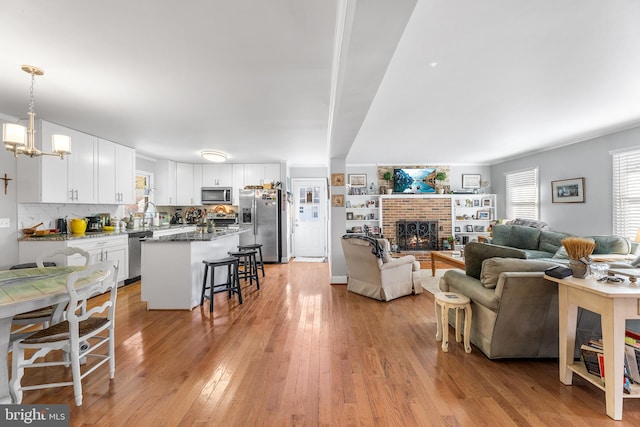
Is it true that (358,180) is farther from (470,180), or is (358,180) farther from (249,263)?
(249,263)

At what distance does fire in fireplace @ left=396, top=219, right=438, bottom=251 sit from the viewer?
7453 mm

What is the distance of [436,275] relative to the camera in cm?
552

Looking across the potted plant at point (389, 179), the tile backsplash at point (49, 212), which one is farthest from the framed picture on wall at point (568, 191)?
the tile backsplash at point (49, 212)

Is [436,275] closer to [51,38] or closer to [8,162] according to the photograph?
[51,38]

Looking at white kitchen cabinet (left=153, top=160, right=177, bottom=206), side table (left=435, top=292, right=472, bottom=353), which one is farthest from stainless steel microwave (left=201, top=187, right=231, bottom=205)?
side table (left=435, top=292, right=472, bottom=353)

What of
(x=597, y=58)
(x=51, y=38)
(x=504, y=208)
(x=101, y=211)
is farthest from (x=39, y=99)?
Result: (x=504, y=208)

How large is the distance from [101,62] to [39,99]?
1.45m

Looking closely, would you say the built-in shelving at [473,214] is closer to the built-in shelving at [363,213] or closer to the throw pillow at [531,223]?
the throw pillow at [531,223]

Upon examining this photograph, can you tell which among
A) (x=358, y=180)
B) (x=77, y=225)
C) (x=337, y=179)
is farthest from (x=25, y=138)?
(x=358, y=180)

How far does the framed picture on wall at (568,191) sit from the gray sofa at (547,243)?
672 mm

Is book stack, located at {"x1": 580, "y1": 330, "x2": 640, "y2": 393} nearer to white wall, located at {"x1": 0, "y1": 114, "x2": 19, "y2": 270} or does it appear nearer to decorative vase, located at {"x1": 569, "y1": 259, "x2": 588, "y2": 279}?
decorative vase, located at {"x1": 569, "y1": 259, "x2": 588, "y2": 279}

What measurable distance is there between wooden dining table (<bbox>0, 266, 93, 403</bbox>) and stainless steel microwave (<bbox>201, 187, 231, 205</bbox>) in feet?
15.9

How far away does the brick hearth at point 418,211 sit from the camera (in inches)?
295

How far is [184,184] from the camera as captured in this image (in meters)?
6.91
